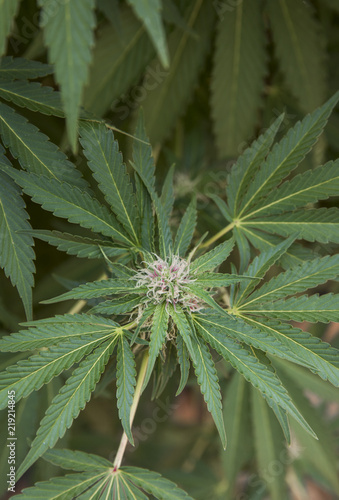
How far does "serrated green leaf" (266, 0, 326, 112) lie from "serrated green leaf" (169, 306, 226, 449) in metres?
0.64

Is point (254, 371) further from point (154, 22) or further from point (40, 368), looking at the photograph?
point (154, 22)

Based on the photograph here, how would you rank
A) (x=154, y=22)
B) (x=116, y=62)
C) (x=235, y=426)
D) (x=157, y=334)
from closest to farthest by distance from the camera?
(x=154, y=22) < (x=157, y=334) < (x=116, y=62) < (x=235, y=426)

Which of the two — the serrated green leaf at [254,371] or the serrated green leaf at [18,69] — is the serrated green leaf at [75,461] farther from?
the serrated green leaf at [18,69]

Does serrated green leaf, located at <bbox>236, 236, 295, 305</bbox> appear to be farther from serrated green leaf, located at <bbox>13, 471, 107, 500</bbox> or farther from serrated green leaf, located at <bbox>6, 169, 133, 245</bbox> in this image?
serrated green leaf, located at <bbox>13, 471, 107, 500</bbox>

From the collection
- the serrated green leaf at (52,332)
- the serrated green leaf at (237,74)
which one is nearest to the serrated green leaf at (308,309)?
the serrated green leaf at (52,332)

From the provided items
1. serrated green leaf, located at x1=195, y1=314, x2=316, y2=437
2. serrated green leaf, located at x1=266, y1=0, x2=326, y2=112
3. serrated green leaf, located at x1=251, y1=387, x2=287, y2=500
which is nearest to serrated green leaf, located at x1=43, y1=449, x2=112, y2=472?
serrated green leaf, located at x1=195, y1=314, x2=316, y2=437

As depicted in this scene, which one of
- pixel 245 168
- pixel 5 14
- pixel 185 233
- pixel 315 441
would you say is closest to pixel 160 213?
pixel 185 233

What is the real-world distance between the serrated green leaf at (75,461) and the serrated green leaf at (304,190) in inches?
15.9

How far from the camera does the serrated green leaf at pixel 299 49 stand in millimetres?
955

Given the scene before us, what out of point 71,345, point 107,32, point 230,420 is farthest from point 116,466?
point 107,32

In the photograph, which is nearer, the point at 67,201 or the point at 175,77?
the point at 67,201

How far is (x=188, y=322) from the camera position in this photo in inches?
22.0

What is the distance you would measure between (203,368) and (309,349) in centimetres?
13

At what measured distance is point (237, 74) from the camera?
0.98 m
